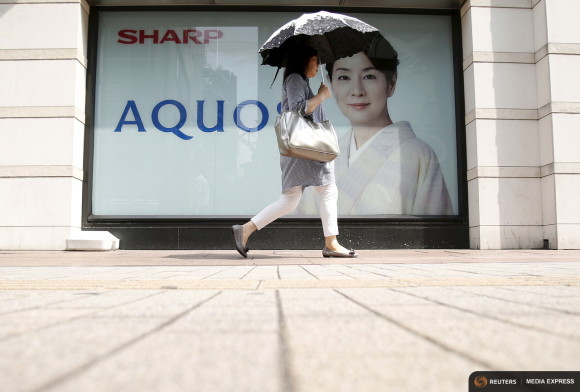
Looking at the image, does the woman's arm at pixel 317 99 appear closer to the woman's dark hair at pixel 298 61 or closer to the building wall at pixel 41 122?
the woman's dark hair at pixel 298 61

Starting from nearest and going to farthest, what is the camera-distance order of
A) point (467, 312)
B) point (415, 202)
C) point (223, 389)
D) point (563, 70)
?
point (223, 389) → point (467, 312) → point (563, 70) → point (415, 202)

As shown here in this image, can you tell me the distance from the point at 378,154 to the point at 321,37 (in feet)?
9.54

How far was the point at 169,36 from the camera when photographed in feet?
25.4

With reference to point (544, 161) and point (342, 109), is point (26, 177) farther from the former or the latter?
point (544, 161)

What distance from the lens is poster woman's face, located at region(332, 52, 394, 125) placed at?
7.67m

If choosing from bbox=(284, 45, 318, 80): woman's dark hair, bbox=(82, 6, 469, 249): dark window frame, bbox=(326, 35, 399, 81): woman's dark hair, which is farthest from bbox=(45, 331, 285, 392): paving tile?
bbox=(326, 35, 399, 81): woman's dark hair

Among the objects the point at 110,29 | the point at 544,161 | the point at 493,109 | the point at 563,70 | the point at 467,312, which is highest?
the point at 110,29

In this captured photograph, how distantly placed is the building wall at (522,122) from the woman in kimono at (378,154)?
69 centimetres

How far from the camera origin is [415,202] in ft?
24.5

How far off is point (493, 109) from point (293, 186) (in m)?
4.12

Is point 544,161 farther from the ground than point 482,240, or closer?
farther from the ground

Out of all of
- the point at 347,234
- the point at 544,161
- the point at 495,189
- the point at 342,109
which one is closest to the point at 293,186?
the point at 347,234

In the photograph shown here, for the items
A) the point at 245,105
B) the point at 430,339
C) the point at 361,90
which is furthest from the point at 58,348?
the point at 361,90

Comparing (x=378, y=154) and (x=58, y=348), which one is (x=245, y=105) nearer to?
(x=378, y=154)
